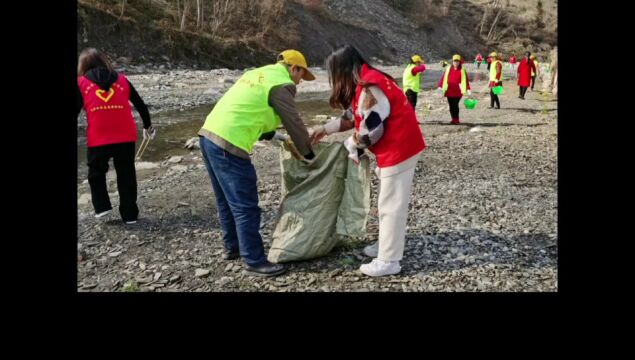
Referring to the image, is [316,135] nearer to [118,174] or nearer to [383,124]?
[383,124]

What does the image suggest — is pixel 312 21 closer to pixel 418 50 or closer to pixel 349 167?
pixel 418 50

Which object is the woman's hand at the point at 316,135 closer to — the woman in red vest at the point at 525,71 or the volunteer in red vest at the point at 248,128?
the volunteer in red vest at the point at 248,128

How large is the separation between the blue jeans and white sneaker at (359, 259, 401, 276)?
2.94 ft

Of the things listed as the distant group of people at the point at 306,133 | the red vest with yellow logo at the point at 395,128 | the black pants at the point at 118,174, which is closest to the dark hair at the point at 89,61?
the black pants at the point at 118,174

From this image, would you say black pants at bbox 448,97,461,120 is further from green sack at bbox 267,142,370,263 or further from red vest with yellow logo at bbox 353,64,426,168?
red vest with yellow logo at bbox 353,64,426,168

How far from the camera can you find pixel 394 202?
385cm

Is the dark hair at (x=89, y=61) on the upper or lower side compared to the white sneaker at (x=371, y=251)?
upper

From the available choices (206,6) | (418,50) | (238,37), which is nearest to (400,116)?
(238,37)

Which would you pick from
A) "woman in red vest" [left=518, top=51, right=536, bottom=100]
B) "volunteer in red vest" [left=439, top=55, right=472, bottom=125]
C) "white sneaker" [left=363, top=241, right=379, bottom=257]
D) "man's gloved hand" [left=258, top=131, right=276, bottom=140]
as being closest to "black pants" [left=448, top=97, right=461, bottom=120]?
"volunteer in red vest" [left=439, top=55, right=472, bottom=125]

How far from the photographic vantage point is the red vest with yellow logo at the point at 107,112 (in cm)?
493

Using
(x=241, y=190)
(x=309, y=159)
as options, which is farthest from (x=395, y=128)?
(x=241, y=190)

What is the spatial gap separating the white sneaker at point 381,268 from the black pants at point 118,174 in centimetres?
280

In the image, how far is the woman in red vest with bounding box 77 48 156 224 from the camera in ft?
16.2
